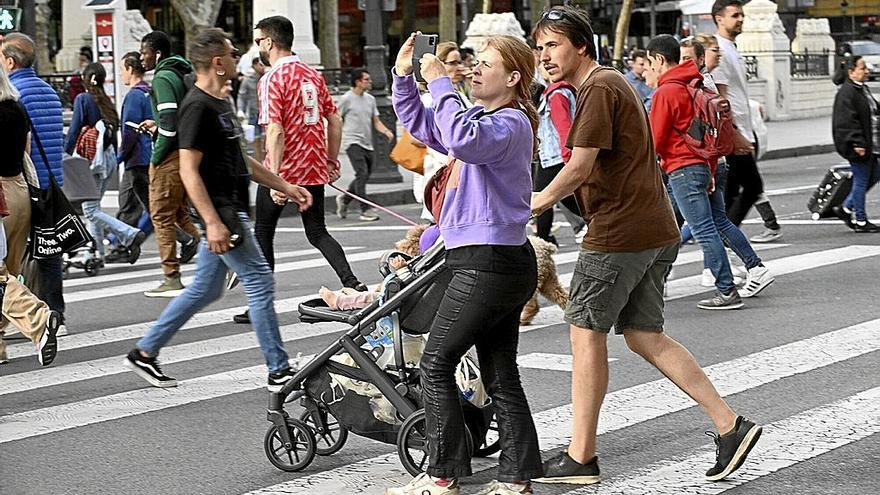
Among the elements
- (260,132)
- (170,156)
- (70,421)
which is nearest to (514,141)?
(70,421)

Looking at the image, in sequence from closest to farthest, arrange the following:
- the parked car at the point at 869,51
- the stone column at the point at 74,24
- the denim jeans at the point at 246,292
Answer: the denim jeans at the point at 246,292
the stone column at the point at 74,24
the parked car at the point at 869,51

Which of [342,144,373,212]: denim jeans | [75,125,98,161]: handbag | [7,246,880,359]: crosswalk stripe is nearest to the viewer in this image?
[7,246,880,359]: crosswalk stripe

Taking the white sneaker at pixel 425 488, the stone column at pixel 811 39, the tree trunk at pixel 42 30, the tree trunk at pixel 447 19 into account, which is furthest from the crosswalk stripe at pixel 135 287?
the tree trunk at pixel 447 19

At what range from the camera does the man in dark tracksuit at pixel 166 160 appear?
9664 millimetres

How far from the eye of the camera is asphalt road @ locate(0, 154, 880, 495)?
5.98 meters

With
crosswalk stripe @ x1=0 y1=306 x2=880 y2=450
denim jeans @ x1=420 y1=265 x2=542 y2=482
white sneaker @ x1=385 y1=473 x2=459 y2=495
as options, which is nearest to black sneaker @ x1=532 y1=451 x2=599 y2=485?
denim jeans @ x1=420 y1=265 x2=542 y2=482

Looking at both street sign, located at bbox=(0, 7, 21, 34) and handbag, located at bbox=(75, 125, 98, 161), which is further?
street sign, located at bbox=(0, 7, 21, 34)

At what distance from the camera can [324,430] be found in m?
6.13

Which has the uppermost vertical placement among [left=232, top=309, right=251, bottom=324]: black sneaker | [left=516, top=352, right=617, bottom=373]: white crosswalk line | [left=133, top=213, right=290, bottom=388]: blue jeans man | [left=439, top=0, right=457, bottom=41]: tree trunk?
[left=439, top=0, right=457, bottom=41]: tree trunk

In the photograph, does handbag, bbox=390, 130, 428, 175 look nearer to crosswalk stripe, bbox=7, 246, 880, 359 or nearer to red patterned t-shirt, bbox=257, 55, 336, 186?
red patterned t-shirt, bbox=257, 55, 336, 186

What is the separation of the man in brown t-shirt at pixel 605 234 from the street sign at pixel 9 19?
39.1ft

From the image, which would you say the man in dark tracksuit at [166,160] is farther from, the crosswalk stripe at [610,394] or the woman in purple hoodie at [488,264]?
the woman in purple hoodie at [488,264]

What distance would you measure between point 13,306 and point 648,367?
3765 millimetres

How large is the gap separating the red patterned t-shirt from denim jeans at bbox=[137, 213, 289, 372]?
2187 millimetres
